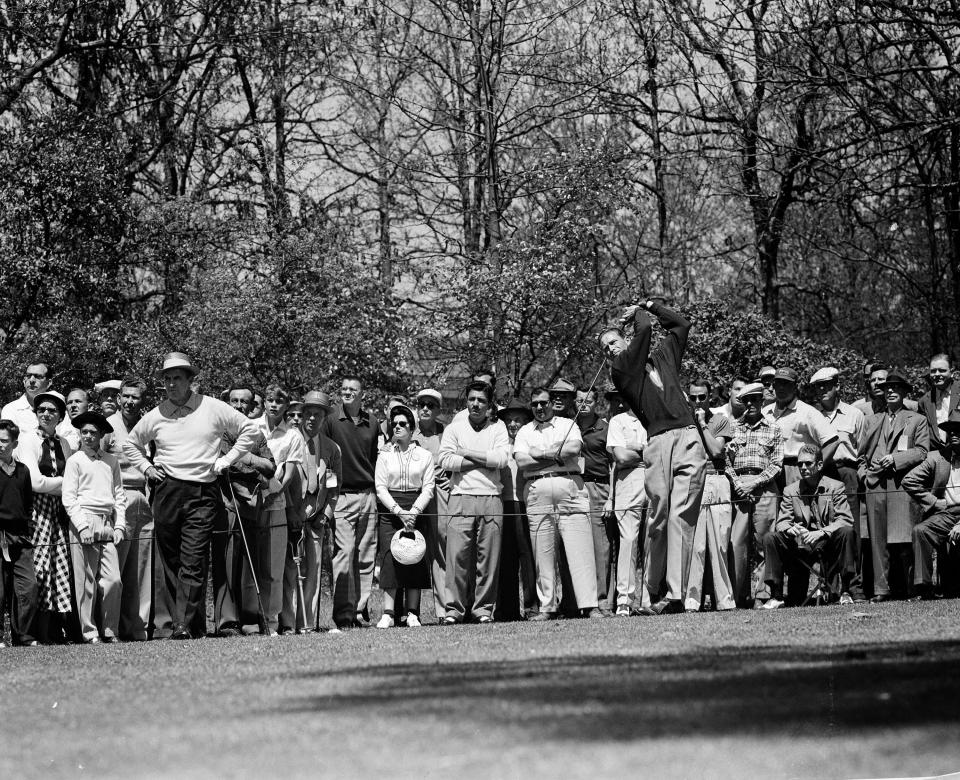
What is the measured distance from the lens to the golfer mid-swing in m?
12.5

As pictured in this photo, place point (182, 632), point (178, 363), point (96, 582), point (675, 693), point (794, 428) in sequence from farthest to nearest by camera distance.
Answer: point (794, 428)
point (96, 582)
point (178, 363)
point (182, 632)
point (675, 693)

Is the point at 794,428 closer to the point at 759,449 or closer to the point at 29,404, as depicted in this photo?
the point at 759,449

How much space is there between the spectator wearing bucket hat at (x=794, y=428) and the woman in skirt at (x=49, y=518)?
6.28 m

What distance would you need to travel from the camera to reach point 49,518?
12969mm

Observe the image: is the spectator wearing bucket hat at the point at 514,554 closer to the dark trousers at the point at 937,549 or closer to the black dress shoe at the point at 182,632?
the black dress shoe at the point at 182,632

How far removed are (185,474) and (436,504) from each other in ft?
9.39

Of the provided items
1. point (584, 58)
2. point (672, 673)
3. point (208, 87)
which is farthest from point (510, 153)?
point (672, 673)

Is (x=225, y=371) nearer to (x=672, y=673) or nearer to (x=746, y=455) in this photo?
(x=746, y=455)

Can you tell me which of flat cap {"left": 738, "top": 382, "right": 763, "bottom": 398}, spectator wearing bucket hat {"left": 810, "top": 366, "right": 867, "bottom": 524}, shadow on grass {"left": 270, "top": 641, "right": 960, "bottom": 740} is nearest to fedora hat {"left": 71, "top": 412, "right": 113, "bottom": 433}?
flat cap {"left": 738, "top": 382, "right": 763, "bottom": 398}

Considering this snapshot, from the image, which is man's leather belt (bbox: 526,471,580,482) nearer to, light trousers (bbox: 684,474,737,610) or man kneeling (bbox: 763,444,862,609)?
light trousers (bbox: 684,474,737,610)

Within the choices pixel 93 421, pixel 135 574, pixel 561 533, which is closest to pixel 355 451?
pixel 561 533

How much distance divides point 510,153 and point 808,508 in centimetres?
1670

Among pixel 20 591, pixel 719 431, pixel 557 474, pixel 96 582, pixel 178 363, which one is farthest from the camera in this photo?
pixel 719 431

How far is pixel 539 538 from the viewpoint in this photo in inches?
540
